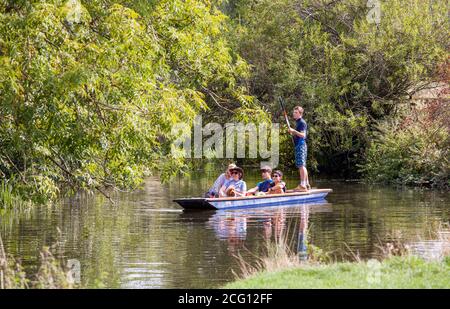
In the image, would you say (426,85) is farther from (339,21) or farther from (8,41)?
(8,41)

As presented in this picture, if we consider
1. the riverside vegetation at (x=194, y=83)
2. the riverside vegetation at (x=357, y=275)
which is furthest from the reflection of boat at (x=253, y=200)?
the riverside vegetation at (x=357, y=275)

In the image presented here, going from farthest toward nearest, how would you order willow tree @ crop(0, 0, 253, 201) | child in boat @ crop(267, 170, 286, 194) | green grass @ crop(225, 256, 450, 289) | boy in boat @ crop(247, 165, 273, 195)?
boy in boat @ crop(247, 165, 273, 195)
child in boat @ crop(267, 170, 286, 194)
willow tree @ crop(0, 0, 253, 201)
green grass @ crop(225, 256, 450, 289)

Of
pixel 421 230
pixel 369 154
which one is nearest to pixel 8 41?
pixel 421 230

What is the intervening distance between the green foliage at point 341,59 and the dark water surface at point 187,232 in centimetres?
671

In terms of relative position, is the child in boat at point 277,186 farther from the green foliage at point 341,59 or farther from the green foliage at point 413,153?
the green foliage at point 341,59

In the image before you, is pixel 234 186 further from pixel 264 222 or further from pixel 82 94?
pixel 82 94

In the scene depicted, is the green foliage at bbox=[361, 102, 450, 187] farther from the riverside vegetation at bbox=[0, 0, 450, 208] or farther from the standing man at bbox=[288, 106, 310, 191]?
the standing man at bbox=[288, 106, 310, 191]

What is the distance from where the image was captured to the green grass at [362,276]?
411 inches

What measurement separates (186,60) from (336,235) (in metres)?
5.28

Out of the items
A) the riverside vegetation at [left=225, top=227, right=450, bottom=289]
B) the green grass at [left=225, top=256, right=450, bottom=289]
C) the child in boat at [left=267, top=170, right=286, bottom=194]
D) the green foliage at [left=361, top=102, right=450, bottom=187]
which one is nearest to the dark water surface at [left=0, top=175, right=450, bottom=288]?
the child in boat at [left=267, top=170, right=286, bottom=194]

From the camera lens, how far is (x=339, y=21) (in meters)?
34.1

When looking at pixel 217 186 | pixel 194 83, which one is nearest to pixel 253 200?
pixel 217 186

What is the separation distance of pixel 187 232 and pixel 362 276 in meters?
7.87

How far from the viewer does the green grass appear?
34.3 ft
